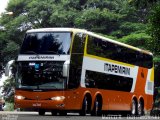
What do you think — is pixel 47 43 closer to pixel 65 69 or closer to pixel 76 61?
pixel 76 61

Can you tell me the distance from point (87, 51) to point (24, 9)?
2403 centimetres

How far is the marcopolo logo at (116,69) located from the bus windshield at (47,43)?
10.5 ft

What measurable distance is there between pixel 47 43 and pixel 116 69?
4.76 m

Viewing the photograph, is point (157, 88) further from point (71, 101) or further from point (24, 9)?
point (71, 101)

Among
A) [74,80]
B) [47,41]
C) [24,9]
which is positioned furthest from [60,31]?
[24,9]

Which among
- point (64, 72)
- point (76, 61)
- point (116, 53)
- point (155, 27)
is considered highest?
point (155, 27)

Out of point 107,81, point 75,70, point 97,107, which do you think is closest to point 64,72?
point 75,70

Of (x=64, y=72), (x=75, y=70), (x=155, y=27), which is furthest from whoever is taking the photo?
(x=155, y=27)

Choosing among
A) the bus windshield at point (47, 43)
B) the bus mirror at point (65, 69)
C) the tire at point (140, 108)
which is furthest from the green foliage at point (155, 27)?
the tire at point (140, 108)

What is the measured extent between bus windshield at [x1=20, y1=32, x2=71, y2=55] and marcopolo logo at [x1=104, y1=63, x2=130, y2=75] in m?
3.20

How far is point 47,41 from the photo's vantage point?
1975cm

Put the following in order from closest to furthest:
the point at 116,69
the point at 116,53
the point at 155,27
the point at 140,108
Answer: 1. the point at 155,27
2. the point at 116,69
3. the point at 116,53
4. the point at 140,108

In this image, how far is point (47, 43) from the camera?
19.7 meters

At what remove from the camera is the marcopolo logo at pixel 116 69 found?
2222 cm
